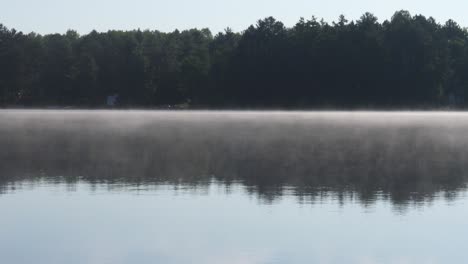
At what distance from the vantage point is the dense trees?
5896 inches

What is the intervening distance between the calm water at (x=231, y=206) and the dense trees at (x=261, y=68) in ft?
344

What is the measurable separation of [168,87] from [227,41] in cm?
2510

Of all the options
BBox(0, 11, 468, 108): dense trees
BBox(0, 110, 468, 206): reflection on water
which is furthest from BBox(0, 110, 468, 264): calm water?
BBox(0, 11, 468, 108): dense trees

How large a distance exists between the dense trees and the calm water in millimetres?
104902

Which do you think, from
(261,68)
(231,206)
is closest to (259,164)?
(231,206)

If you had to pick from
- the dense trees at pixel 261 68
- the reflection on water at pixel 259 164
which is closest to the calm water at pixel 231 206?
the reflection on water at pixel 259 164

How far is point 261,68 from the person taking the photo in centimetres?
15425

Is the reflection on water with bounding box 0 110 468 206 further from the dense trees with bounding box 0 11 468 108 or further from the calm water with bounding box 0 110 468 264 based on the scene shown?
the dense trees with bounding box 0 11 468 108

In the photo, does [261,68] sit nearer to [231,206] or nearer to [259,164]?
[259,164]

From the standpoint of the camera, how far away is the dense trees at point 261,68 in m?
150

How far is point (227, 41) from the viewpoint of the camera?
189 m

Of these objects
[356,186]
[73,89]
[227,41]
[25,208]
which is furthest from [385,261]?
[227,41]

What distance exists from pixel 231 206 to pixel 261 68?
428 feet

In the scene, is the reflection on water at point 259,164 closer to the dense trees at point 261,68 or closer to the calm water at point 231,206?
the calm water at point 231,206
